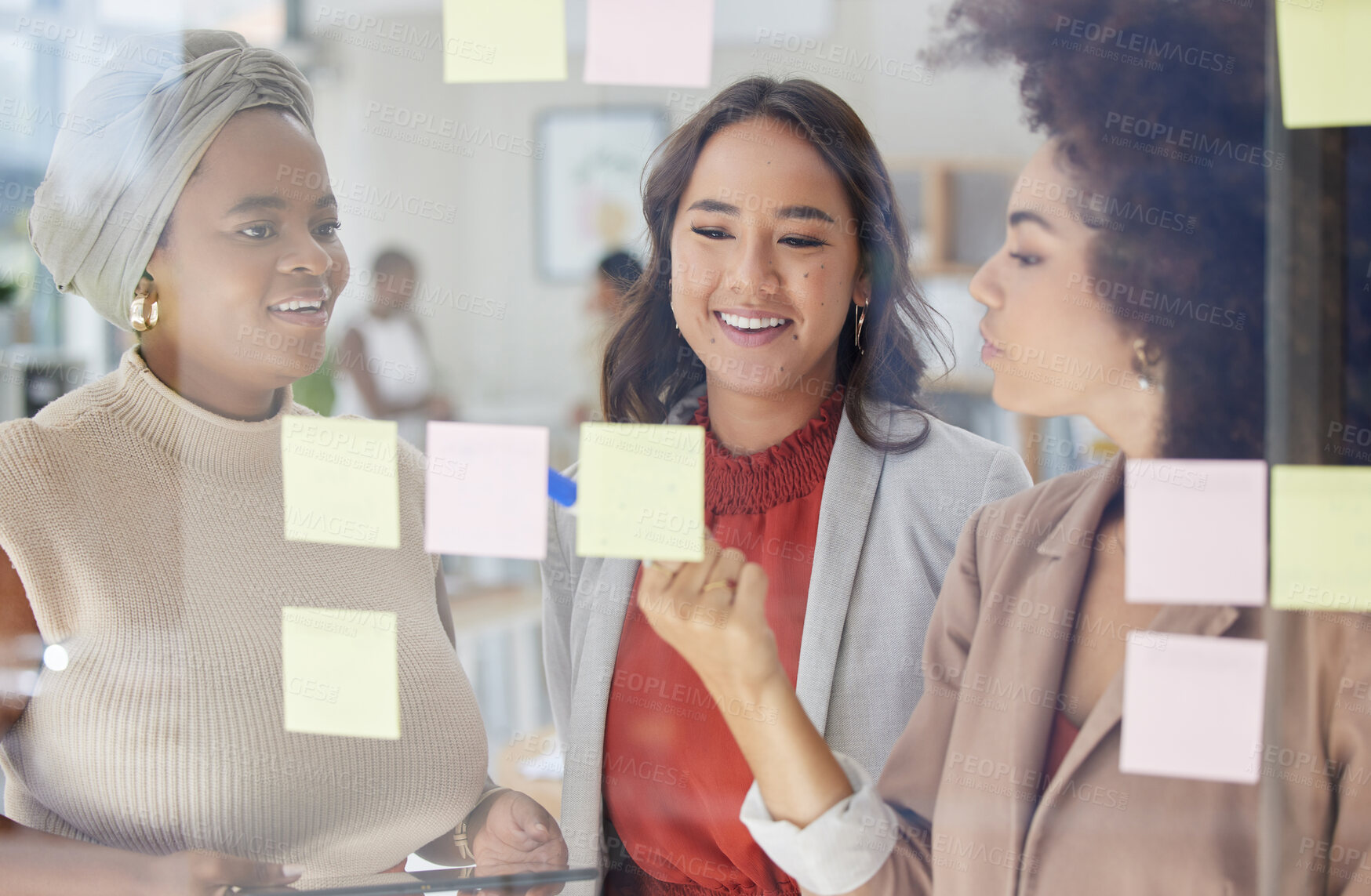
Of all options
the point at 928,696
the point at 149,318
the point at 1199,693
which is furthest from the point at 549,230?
the point at 1199,693

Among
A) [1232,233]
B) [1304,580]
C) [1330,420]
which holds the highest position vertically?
[1232,233]

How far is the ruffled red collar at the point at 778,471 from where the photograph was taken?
758 mm

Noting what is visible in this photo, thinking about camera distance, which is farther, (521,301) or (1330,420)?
(521,301)

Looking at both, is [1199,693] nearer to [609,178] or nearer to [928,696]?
[928,696]

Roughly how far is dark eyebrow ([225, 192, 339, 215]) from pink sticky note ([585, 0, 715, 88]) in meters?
0.26

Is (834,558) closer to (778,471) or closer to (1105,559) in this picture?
(778,471)

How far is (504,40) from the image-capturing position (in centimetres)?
78

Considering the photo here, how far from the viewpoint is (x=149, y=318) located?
84cm

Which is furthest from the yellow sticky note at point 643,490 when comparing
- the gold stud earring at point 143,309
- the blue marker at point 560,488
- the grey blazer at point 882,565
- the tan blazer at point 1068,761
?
the gold stud earring at point 143,309

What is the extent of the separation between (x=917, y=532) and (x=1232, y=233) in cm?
32

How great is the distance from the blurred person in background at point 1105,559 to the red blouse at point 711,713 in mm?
60

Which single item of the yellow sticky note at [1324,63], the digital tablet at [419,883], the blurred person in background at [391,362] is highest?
the yellow sticky note at [1324,63]

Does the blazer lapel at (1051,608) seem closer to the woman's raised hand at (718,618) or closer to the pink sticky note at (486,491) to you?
the woman's raised hand at (718,618)

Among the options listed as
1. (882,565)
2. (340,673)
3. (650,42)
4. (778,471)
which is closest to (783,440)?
(778,471)
